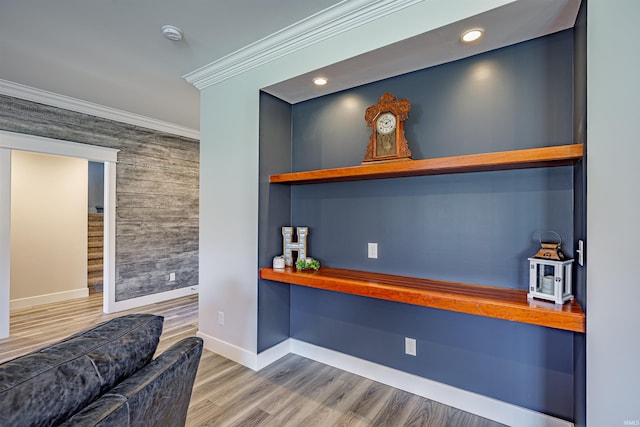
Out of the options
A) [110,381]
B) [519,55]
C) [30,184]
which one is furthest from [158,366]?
[30,184]

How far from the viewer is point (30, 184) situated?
4289 millimetres

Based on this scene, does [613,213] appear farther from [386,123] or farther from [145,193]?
[145,193]

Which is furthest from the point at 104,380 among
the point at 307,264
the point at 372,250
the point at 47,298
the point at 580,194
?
the point at 47,298

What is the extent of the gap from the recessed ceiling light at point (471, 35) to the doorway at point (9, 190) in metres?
4.14

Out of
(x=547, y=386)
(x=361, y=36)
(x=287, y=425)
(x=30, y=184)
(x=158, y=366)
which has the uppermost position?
(x=361, y=36)

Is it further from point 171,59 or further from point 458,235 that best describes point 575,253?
point 171,59

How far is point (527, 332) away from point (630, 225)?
34.1 inches

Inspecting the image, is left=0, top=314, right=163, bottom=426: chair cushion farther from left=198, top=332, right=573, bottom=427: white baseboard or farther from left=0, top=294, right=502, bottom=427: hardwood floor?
left=198, top=332, right=573, bottom=427: white baseboard

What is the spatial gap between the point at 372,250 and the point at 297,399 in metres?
1.20

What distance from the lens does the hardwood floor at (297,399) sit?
6.30ft

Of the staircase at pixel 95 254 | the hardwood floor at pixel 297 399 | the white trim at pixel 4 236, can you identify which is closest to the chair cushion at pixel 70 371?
the hardwood floor at pixel 297 399

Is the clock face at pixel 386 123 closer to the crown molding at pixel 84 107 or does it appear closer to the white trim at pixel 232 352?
the white trim at pixel 232 352

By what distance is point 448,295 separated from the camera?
1751 millimetres

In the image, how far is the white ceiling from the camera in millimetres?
1764
